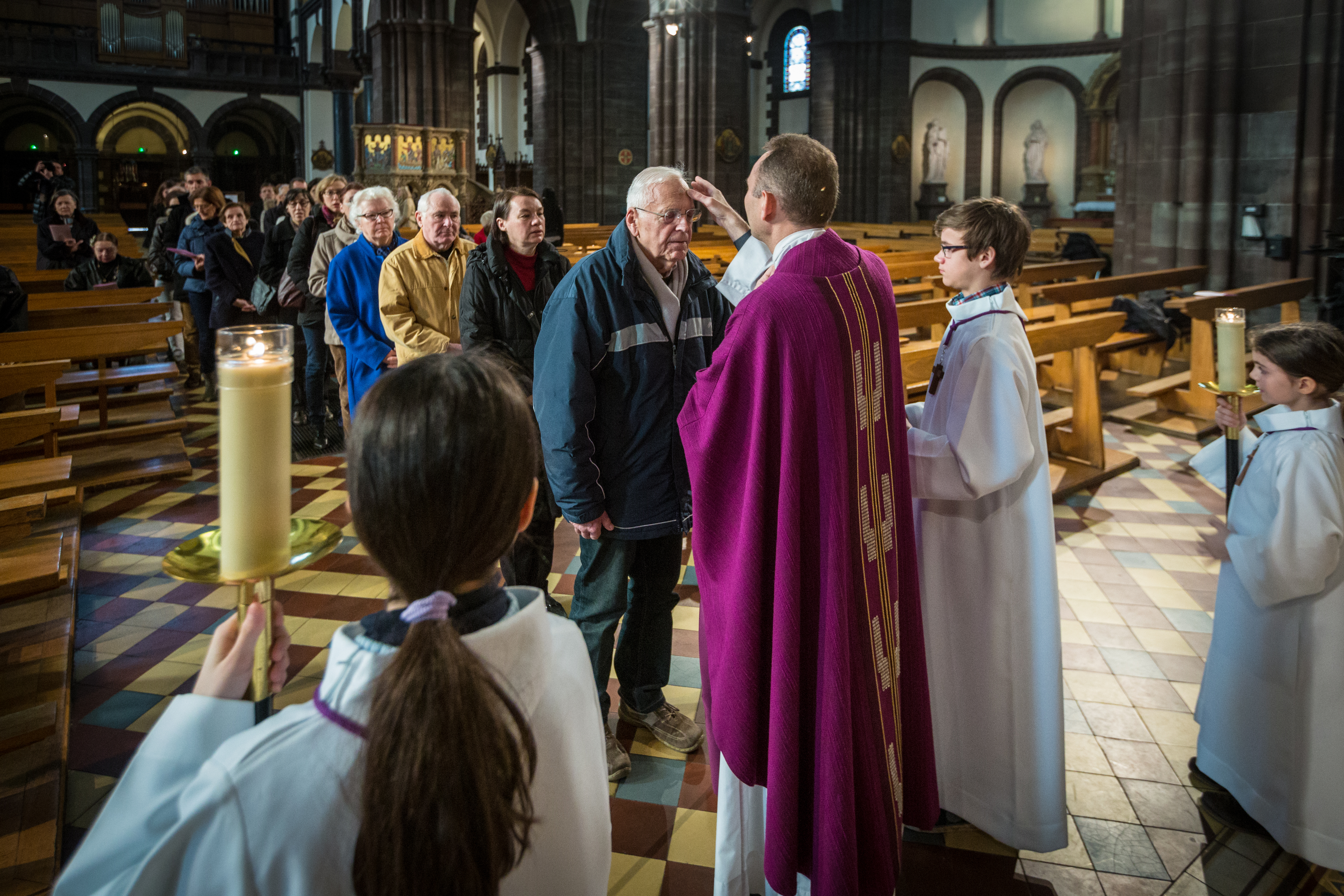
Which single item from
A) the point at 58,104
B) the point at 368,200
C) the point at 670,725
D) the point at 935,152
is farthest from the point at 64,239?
the point at 58,104

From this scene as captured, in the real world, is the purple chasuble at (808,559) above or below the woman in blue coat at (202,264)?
below

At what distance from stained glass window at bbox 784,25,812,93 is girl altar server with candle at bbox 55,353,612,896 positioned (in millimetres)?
24989

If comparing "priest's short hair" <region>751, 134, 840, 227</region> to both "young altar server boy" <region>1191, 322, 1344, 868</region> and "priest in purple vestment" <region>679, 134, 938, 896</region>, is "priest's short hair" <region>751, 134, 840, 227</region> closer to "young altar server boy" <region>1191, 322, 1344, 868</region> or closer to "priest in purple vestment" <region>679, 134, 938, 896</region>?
"priest in purple vestment" <region>679, 134, 938, 896</region>

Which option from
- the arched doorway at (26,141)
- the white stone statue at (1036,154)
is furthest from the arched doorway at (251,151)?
the white stone statue at (1036,154)

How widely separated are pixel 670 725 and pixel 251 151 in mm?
32076

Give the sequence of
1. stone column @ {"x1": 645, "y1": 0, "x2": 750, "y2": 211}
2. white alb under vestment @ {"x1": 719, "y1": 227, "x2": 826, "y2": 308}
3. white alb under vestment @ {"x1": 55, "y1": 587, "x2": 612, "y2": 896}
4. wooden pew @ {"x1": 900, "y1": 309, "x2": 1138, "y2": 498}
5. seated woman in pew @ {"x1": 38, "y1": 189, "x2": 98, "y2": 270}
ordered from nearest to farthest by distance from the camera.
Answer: white alb under vestment @ {"x1": 55, "y1": 587, "x2": 612, "y2": 896}, white alb under vestment @ {"x1": 719, "y1": 227, "x2": 826, "y2": 308}, wooden pew @ {"x1": 900, "y1": 309, "x2": 1138, "y2": 498}, seated woman in pew @ {"x1": 38, "y1": 189, "x2": 98, "y2": 270}, stone column @ {"x1": 645, "y1": 0, "x2": 750, "y2": 211}

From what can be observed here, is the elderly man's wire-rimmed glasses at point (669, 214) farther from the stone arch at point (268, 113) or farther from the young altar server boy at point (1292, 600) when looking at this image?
the stone arch at point (268, 113)

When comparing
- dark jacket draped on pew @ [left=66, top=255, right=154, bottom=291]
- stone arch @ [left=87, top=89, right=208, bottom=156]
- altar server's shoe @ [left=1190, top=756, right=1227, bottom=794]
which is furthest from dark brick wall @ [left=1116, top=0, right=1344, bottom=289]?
stone arch @ [left=87, top=89, right=208, bottom=156]

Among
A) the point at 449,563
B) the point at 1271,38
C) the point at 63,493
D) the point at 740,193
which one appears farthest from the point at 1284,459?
the point at 740,193

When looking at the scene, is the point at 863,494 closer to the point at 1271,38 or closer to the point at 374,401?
the point at 374,401

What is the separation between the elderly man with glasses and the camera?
2529 mm

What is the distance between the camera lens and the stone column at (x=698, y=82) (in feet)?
41.6

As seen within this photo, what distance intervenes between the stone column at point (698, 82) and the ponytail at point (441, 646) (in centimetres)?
1210

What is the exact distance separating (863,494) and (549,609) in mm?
1713
